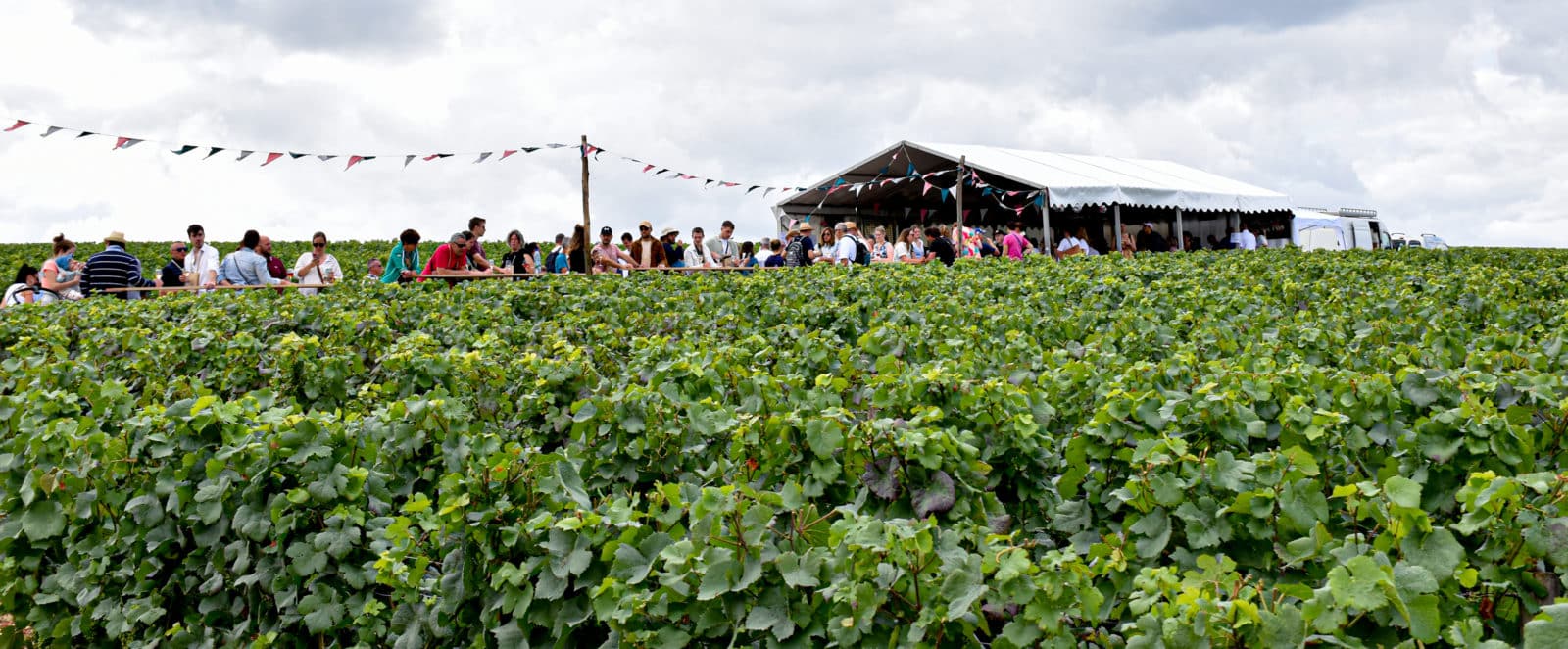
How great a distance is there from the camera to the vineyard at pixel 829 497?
231 cm

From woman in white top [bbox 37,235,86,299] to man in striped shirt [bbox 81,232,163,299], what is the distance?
0.44 m

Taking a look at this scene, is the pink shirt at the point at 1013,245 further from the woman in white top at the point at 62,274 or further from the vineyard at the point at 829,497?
the woman in white top at the point at 62,274

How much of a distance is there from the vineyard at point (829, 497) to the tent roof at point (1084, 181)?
1699 cm

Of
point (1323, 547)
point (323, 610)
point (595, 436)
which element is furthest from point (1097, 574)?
point (323, 610)

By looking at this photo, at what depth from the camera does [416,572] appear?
308 cm

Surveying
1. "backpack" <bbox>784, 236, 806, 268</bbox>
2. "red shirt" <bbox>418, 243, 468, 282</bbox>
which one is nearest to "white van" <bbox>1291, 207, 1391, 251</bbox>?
"backpack" <bbox>784, 236, 806, 268</bbox>

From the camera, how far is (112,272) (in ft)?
45.7

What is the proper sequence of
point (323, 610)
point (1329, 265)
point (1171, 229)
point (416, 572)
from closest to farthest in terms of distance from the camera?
point (416, 572) → point (323, 610) → point (1329, 265) → point (1171, 229)

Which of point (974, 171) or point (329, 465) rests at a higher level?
point (974, 171)

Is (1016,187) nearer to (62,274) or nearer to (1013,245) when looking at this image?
(1013,245)

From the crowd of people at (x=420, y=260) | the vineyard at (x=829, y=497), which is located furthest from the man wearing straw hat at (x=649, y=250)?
the vineyard at (x=829, y=497)

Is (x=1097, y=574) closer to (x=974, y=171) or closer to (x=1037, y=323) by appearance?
(x=1037, y=323)

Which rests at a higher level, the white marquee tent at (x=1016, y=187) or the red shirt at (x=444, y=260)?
the white marquee tent at (x=1016, y=187)

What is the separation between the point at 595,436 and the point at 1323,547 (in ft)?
7.62
